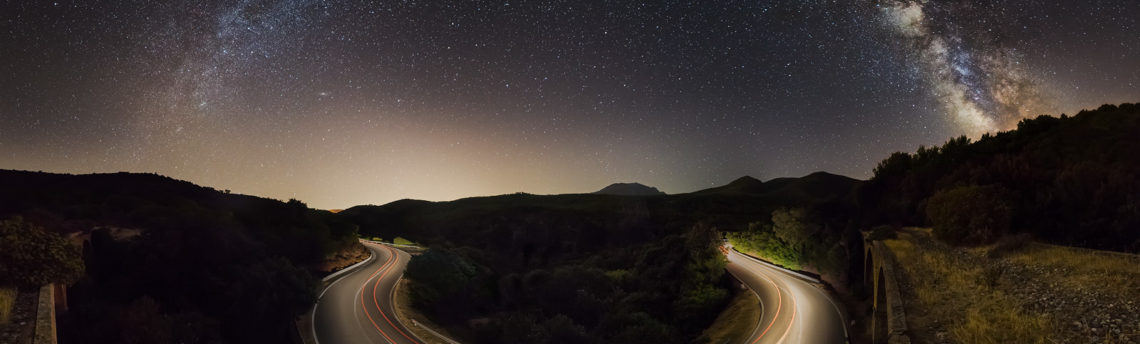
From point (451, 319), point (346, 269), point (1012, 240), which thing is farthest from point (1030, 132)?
point (346, 269)

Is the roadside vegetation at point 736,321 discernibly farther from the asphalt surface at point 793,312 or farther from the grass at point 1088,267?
the grass at point 1088,267

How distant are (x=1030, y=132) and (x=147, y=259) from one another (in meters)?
50.5

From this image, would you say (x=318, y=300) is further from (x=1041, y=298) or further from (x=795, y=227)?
(x=795, y=227)

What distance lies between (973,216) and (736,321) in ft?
37.3

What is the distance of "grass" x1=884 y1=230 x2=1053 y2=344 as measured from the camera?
8383 millimetres

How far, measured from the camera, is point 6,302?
1122 centimetres

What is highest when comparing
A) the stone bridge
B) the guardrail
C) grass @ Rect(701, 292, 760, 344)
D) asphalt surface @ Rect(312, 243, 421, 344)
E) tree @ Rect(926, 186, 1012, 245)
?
tree @ Rect(926, 186, 1012, 245)

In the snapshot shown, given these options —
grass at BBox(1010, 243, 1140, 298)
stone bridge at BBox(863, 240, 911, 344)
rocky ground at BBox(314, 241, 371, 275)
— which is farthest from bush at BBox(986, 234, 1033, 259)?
rocky ground at BBox(314, 241, 371, 275)

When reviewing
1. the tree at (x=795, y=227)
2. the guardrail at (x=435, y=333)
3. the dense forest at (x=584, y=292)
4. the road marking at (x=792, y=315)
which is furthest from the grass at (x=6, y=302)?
the tree at (x=795, y=227)

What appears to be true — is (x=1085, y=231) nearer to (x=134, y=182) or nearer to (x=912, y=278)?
(x=912, y=278)

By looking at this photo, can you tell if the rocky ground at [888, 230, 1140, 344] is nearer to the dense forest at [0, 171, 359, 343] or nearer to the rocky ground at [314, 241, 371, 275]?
the dense forest at [0, 171, 359, 343]

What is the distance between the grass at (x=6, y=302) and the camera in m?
10.7

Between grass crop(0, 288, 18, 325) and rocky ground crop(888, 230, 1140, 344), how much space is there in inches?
815

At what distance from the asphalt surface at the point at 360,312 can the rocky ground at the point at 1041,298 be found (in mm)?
18908
